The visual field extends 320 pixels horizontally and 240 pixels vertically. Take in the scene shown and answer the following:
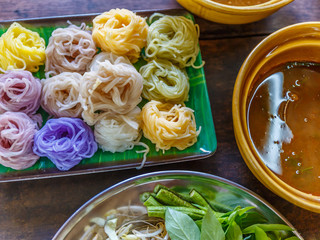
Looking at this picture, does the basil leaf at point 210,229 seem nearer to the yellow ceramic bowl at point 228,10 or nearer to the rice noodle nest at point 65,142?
the rice noodle nest at point 65,142

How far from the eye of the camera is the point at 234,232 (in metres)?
1.25

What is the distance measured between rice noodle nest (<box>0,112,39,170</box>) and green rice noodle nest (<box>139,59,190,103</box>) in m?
0.56

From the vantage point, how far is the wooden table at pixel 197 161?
4.99ft

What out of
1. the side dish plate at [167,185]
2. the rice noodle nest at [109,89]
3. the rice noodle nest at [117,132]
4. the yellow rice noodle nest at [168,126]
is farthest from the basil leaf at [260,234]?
the rice noodle nest at [109,89]

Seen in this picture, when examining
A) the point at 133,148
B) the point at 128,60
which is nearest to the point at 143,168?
the point at 133,148

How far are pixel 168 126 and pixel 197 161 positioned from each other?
0.81 ft

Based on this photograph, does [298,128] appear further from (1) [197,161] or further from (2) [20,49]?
(2) [20,49]

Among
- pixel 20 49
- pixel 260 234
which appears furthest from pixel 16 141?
pixel 260 234

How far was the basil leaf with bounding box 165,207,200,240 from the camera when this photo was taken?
1.21m

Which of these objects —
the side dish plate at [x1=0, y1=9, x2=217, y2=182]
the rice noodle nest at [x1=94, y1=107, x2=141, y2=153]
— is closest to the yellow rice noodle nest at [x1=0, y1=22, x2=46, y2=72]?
the side dish plate at [x1=0, y1=9, x2=217, y2=182]

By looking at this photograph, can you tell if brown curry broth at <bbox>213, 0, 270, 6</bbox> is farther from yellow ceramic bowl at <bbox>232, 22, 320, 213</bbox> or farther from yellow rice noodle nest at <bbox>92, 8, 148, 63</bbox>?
yellow rice noodle nest at <bbox>92, 8, 148, 63</bbox>

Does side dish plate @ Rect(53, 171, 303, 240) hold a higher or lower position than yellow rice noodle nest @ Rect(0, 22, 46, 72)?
lower

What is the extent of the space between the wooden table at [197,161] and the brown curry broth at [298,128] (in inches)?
6.6

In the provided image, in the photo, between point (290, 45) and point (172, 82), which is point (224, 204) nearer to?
point (172, 82)
